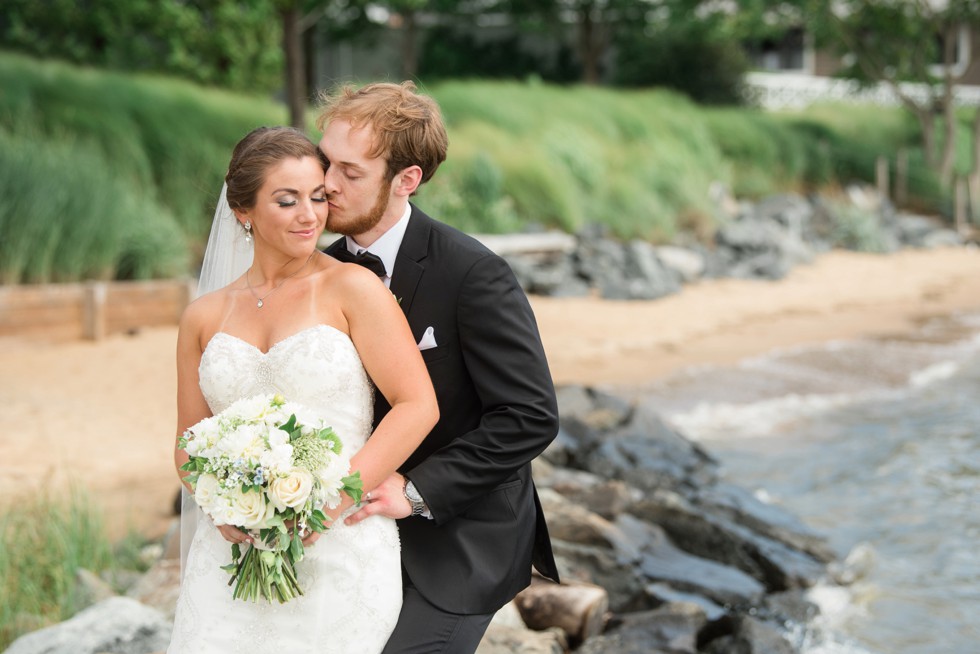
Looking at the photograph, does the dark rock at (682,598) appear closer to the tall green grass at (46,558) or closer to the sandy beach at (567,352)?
the tall green grass at (46,558)

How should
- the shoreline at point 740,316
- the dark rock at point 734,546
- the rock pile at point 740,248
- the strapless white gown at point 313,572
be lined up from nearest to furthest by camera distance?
the strapless white gown at point 313,572, the dark rock at point 734,546, the shoreline at point 740,316, the rock pile at point 740,248

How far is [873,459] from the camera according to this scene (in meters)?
10.3

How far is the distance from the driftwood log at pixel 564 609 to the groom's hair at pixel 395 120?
3025 millimetres

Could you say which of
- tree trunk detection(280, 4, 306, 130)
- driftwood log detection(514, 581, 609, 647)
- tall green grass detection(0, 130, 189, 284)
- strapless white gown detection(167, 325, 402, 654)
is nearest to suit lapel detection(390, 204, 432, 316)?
strapless white gown detection(167, 325, 402, 654)

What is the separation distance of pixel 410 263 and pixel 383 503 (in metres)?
0.65

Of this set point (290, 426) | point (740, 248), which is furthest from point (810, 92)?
point (290, 426)

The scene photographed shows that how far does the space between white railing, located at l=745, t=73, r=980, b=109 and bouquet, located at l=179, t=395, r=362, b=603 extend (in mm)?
29771

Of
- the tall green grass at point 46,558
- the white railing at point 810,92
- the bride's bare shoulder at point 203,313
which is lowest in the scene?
the tall green grass at point 46,558

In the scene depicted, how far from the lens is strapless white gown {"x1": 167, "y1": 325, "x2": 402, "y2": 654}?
2938 mm

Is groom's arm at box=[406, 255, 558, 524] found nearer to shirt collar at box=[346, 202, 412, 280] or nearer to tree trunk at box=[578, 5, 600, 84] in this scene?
shirt collar at box=[346, 202, 412, 280]

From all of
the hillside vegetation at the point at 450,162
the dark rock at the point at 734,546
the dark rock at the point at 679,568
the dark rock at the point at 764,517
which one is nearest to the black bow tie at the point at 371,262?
the hillside vegetation at the point at 450,162

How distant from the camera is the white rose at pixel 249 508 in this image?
272 cm

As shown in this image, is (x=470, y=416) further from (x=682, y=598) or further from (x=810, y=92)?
(x=810, y=92)

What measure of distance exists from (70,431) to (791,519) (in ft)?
17.8
